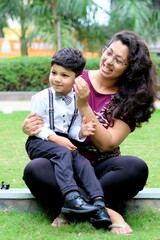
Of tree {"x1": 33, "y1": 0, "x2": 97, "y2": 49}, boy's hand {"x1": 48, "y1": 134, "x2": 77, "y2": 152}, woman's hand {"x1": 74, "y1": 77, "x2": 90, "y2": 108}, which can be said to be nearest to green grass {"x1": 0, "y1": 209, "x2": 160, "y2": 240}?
boy's hand {"x1": 48, "y1": 134, "x2": 77, "y2": 152}

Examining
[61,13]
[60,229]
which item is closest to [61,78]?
[60,229]

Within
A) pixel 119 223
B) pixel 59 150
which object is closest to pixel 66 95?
pixel 59 150

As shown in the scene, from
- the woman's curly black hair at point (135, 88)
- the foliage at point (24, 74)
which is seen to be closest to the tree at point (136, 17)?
the foliage at point (24, 74)

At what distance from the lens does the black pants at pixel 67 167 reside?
10.9 ft

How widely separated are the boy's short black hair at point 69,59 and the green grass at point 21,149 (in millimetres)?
1564

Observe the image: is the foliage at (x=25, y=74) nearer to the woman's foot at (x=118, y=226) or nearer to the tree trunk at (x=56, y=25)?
the tree trunk at (x=56, y=25)

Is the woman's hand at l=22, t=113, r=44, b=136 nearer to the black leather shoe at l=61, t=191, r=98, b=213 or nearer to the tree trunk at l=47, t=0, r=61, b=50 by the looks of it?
the black leather shoe at l=61, t=191, r=98, b=213

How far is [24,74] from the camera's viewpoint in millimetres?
15992

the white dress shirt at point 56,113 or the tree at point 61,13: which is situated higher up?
the white dress shirt at point 56,113

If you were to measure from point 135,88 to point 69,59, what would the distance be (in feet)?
1.90

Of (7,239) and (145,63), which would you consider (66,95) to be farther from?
(7,239)

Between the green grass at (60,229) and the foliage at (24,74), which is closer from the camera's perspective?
the green grass at (60,229)

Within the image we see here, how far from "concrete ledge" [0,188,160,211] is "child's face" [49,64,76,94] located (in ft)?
2.64

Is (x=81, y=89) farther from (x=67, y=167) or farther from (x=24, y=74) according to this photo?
(x=24, y=74)
